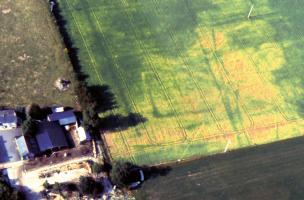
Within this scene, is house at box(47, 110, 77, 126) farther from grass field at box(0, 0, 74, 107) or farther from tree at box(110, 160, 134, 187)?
tree at box(110, 160, 134, 187)

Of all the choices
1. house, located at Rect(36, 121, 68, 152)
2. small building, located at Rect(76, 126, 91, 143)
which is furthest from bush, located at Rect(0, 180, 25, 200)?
small building, located at Rect(76, 126, 91, 143)

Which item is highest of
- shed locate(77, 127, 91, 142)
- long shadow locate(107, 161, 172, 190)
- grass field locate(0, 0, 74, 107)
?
grass field locate(0, 0, 74, 107)

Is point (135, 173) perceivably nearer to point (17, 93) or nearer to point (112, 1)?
point (17, 93)

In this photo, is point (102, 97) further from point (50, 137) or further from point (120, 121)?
point (50, 137)

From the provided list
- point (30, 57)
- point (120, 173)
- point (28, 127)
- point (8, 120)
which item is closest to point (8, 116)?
point (8, 120)

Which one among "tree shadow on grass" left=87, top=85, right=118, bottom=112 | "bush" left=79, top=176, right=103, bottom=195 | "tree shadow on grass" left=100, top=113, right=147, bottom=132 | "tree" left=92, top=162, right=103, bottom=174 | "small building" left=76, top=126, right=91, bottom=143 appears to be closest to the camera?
"bush" left=79, top=176, right=103, bottom=195

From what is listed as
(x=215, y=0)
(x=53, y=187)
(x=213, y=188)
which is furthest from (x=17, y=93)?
(x=215, y=0)

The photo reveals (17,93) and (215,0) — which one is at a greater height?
(215,0)
